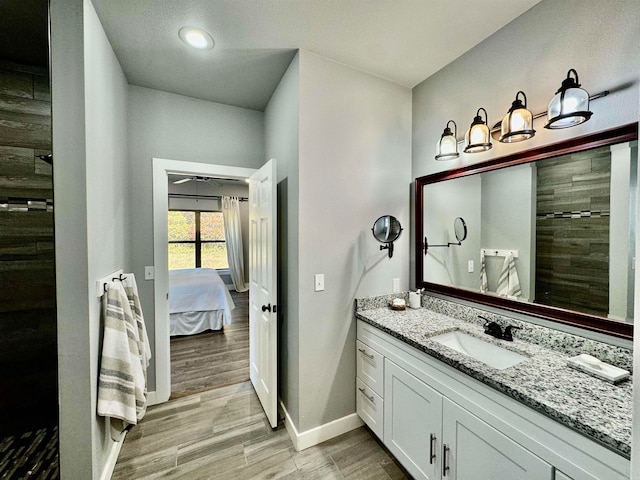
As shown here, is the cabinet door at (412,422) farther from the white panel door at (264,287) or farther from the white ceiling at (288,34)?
the white ceiling at (288,34)

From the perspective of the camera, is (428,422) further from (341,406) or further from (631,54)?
(631,54)

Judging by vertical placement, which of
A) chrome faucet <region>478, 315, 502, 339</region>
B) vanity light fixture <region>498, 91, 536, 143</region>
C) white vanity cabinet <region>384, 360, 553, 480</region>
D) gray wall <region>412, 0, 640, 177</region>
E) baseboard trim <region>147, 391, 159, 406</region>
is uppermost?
gray wall <region>412, 0, 640, 177</region>

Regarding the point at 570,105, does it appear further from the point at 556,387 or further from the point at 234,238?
the point at 234,238

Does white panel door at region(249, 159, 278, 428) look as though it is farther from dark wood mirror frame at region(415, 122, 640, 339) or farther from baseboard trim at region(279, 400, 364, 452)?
dark wood mirror frame at region(415, 122, 640, 339)

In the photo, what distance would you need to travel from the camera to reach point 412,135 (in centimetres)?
221

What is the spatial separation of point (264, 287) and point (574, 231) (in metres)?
1.98

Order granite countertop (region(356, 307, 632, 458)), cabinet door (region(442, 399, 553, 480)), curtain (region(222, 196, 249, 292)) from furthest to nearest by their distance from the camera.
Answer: curtain (region(222, 196, 249, 292)), cabinet door (region(442, 399, 553, 480)), granite countertop (region(356, 307, 632, 458))

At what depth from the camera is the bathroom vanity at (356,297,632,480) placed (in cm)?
85

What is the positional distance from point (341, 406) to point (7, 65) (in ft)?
9.28

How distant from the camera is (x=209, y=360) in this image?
9.94 ft

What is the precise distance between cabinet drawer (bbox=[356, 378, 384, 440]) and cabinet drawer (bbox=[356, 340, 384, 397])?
0.15 ft

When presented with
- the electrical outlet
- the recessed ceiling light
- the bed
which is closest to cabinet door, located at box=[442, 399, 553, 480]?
the electrical outlet

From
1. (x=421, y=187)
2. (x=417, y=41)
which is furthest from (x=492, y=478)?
(x=417, y=41)

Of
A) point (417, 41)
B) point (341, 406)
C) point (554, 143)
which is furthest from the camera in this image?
point (341, 406)
